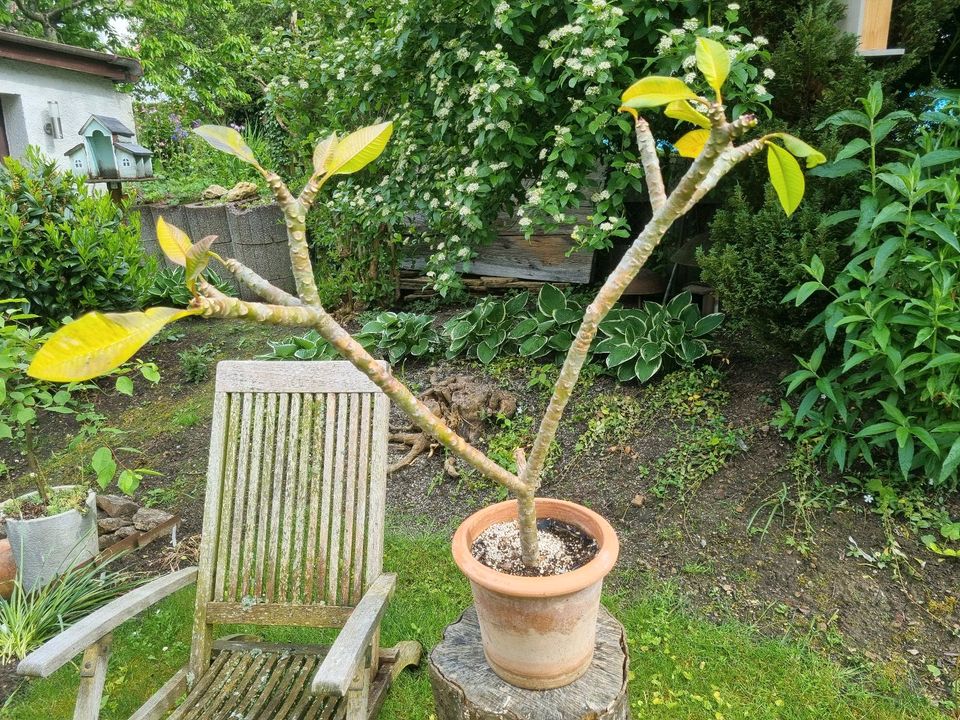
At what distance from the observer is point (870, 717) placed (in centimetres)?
203

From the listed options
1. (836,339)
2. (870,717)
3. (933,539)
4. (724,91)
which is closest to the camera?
(870,717)

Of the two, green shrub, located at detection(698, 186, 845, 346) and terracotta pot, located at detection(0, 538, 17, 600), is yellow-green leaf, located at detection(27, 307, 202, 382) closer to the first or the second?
green shrub, located at detection(698, 186, 845, 346)

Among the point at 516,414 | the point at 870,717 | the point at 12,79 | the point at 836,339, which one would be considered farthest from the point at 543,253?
the point at 12,79

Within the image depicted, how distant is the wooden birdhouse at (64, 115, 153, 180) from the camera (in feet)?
18.1

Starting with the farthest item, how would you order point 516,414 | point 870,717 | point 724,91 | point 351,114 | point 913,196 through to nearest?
point 351,114
point 516,414
point 724,91
point 913,196
point 870,717

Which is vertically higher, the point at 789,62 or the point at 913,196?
the point at 789,62

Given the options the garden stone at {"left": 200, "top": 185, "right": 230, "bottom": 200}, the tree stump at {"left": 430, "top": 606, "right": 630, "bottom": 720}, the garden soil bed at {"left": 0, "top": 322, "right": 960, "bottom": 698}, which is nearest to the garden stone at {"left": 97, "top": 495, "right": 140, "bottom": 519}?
the garden soil bed at {"left": 0, "top": 322, "right": 960, "bottom": 698}

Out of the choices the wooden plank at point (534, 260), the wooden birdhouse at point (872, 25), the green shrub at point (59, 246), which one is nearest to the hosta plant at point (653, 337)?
the wooden plank at point (534, 260)

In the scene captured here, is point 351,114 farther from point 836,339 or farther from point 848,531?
point 848,531

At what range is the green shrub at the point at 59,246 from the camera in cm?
462

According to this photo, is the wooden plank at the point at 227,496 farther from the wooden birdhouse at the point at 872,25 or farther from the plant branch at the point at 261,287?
the wooden birdhouse at the point at 872,25

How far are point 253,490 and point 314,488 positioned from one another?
22 centimetres

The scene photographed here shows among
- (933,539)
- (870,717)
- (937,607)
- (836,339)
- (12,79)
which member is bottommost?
(870,717)

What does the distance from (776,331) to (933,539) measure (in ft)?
3.34
